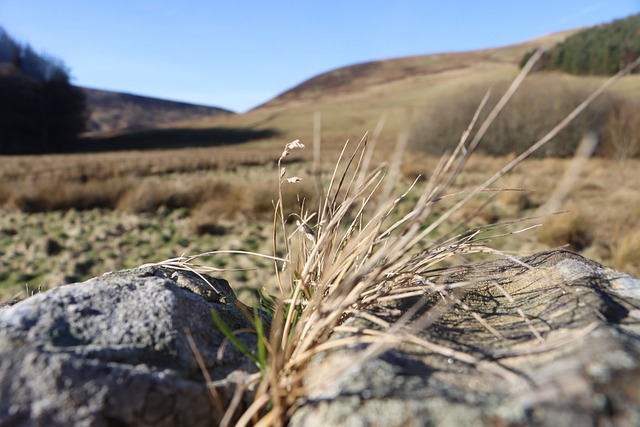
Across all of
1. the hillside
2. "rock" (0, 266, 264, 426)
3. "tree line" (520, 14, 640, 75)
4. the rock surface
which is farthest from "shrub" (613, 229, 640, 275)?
"tree line" (520, 14, 640, 75)

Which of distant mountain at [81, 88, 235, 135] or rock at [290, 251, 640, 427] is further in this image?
distant mountain at [81, 88, 235, 135]

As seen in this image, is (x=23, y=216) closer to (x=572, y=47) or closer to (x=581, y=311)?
(x=581, y=311)

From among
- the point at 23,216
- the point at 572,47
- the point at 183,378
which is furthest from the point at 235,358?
the point at 572,47

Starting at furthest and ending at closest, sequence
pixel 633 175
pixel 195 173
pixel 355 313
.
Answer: pixel 195 173 < pixel 633 175 < pixel 355 313

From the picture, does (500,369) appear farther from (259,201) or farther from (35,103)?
(35,103)

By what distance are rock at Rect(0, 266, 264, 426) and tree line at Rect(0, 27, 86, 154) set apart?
4016 centimetres

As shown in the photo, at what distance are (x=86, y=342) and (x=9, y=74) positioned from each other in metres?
43.8

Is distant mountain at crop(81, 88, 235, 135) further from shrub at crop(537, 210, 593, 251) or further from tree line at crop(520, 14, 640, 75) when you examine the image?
shrub at crop(537, 210, 593, 251)

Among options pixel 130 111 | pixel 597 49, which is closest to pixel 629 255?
pixel 597 49

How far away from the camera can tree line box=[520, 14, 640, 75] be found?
137 feet

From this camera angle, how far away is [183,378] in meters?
0.87

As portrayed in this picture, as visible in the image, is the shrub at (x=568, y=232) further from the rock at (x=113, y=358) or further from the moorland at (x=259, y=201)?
the rock at (x=113, y=358)

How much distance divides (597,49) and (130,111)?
64.7 metres

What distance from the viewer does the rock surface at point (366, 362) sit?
2.12 ft
